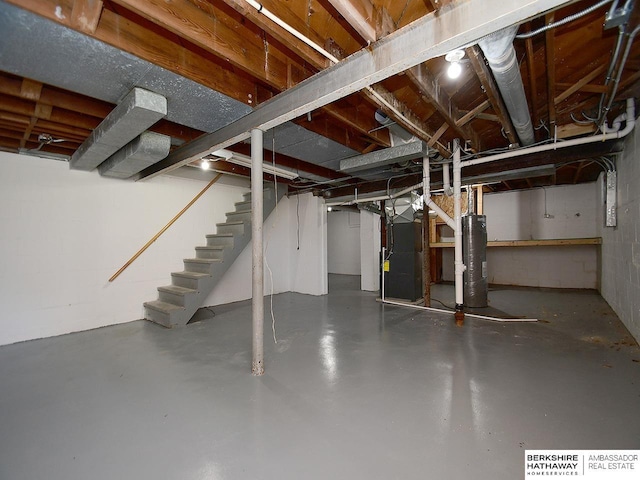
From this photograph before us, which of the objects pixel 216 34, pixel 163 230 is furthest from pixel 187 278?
pixel 216 34

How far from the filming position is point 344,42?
188 centimetres

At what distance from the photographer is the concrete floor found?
138 cm

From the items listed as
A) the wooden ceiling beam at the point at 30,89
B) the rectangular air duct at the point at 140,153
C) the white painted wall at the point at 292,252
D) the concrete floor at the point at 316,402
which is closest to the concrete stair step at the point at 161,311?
the concrete floor at the point at 316,402

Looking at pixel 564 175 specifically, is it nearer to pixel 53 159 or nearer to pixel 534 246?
pixel 534 246

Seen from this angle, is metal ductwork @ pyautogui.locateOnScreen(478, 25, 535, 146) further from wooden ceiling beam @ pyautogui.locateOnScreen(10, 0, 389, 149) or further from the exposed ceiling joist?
wooden ceiling beam @ pyautogui.locateOnScreen(10, 0, 389, 149)

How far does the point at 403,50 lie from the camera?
1.46 meters

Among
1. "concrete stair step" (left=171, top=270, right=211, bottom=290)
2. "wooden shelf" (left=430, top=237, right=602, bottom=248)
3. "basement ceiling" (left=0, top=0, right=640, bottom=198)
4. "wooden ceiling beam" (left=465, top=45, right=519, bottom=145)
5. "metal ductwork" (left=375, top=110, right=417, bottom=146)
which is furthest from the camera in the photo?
"wooden shelf" (left=430, top=237, right=602, bottom=248)

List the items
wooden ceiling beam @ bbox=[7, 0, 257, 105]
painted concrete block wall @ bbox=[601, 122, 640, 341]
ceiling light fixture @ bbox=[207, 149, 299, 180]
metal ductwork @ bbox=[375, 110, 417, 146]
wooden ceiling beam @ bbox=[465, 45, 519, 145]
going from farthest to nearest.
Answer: ceiling light fixture @ bbox=[207, 149, 299, 180]
metal ductwork @ bbox=[375, 110, 417, 146]
painted concrete block wall @ bbox=[601, 122, 640, 341]
wooden ceiling beam @ bbox=[465, 45, 519, 145]
wooden ceiling beam @ bbox=[7, 0, 257, 105]

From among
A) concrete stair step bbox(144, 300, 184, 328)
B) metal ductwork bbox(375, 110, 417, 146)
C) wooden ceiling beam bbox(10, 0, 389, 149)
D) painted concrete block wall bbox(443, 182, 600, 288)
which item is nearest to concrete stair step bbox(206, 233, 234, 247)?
concrete stair step bbox(144, 300, 184, 328)

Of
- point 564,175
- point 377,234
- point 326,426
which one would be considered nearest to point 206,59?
point 326,426

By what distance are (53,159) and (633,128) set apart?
626 centimetres

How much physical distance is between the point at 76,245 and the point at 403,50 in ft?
13.7

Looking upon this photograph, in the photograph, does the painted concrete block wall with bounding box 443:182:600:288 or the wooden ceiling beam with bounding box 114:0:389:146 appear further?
the painted concrete block wall with bounding box 443:182:600:288

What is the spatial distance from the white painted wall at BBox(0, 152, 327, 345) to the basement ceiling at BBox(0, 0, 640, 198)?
452 millimetres
